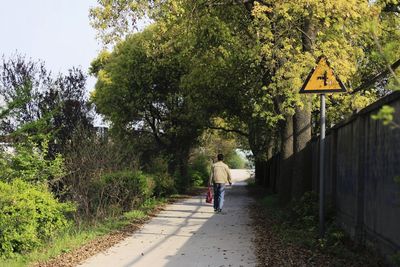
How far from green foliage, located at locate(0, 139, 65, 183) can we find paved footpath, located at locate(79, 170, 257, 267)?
2374 mm

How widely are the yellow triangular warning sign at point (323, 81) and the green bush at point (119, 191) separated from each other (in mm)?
6473

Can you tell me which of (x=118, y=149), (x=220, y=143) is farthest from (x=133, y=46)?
(x=220, y=143)

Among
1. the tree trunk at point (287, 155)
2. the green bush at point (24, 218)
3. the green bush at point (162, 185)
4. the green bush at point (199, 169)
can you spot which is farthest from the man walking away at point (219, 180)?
the green bush at point (199, 169)

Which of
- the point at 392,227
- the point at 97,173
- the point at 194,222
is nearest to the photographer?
the point at 392,227

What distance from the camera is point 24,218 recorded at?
846cm

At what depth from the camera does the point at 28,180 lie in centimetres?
1085

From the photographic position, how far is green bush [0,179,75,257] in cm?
830

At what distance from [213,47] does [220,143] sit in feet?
125

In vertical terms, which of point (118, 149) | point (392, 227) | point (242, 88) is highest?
point (242, 88)

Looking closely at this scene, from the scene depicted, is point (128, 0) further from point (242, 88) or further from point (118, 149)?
point (242, 88)

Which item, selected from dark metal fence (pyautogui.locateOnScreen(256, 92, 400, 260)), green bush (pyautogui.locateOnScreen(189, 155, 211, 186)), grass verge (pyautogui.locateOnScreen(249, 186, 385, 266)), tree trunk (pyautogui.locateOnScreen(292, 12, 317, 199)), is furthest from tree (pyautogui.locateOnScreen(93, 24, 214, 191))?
dark metal fence (pyautogui.locateOnScreen(256, 92, 400, 260))

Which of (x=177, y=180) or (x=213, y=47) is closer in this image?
(x=213, y=47)

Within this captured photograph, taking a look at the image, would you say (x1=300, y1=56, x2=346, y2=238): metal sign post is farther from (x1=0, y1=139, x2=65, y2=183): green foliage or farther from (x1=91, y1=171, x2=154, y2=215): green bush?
(x1=91, y1=171, x2=154, y2=215): green bush

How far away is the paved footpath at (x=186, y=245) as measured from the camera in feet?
26.7
